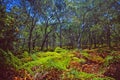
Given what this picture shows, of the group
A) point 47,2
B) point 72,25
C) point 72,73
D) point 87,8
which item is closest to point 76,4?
point 87,8

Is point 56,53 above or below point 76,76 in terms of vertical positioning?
above

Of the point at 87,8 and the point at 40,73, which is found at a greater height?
the point at 87,8

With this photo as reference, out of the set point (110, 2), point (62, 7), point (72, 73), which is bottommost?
point (72, 73)

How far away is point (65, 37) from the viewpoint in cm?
7594

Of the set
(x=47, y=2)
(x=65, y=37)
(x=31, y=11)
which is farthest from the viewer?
(x=65, y=37)

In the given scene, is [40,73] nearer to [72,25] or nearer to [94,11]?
[94,11]

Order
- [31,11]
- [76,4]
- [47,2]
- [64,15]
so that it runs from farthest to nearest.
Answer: [64,15] < [76,4] < [47,2] < [31,11]

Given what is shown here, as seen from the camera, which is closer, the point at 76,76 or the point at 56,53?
the point at 76,76

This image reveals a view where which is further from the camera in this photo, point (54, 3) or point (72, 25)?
point (72, 25)

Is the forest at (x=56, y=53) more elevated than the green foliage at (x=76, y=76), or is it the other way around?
the forest at (x=56, y=53)

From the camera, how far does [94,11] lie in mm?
38969

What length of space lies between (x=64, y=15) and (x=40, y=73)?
38.8m

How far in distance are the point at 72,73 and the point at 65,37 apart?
223 ft

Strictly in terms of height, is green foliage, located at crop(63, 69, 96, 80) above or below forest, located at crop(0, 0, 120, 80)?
below
